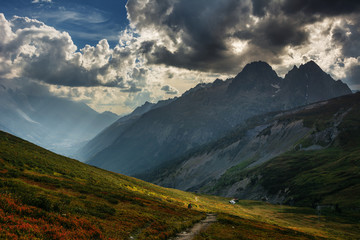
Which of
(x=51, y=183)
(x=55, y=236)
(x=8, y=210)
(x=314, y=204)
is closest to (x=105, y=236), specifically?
(x=55, y=236)

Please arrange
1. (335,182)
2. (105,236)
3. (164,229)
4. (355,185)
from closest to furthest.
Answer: (105,236) < (164,229) < (355,185) < (335,182)

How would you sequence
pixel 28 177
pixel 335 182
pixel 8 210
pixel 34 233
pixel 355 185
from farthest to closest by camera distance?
pixel 335 182
pixel 355 185
pixel 28 177
pixel 8 210
pixel 34 233

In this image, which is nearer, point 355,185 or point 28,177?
point 28,177

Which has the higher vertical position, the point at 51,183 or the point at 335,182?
the point at 335,182

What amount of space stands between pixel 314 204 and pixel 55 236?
14815 cm

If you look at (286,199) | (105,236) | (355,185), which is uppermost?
(355,185)

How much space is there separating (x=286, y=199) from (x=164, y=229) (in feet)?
518

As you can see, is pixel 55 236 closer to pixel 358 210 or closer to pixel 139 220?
pixel 139 220

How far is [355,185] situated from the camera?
5030 inches

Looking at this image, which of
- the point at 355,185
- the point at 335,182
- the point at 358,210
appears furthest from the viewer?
the point at 335,182

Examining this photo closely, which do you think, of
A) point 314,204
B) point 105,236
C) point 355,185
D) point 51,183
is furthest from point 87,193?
point 355,185

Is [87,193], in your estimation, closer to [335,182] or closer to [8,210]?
[8,210]

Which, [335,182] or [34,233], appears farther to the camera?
[335,182]

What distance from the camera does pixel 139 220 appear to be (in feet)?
88.3
